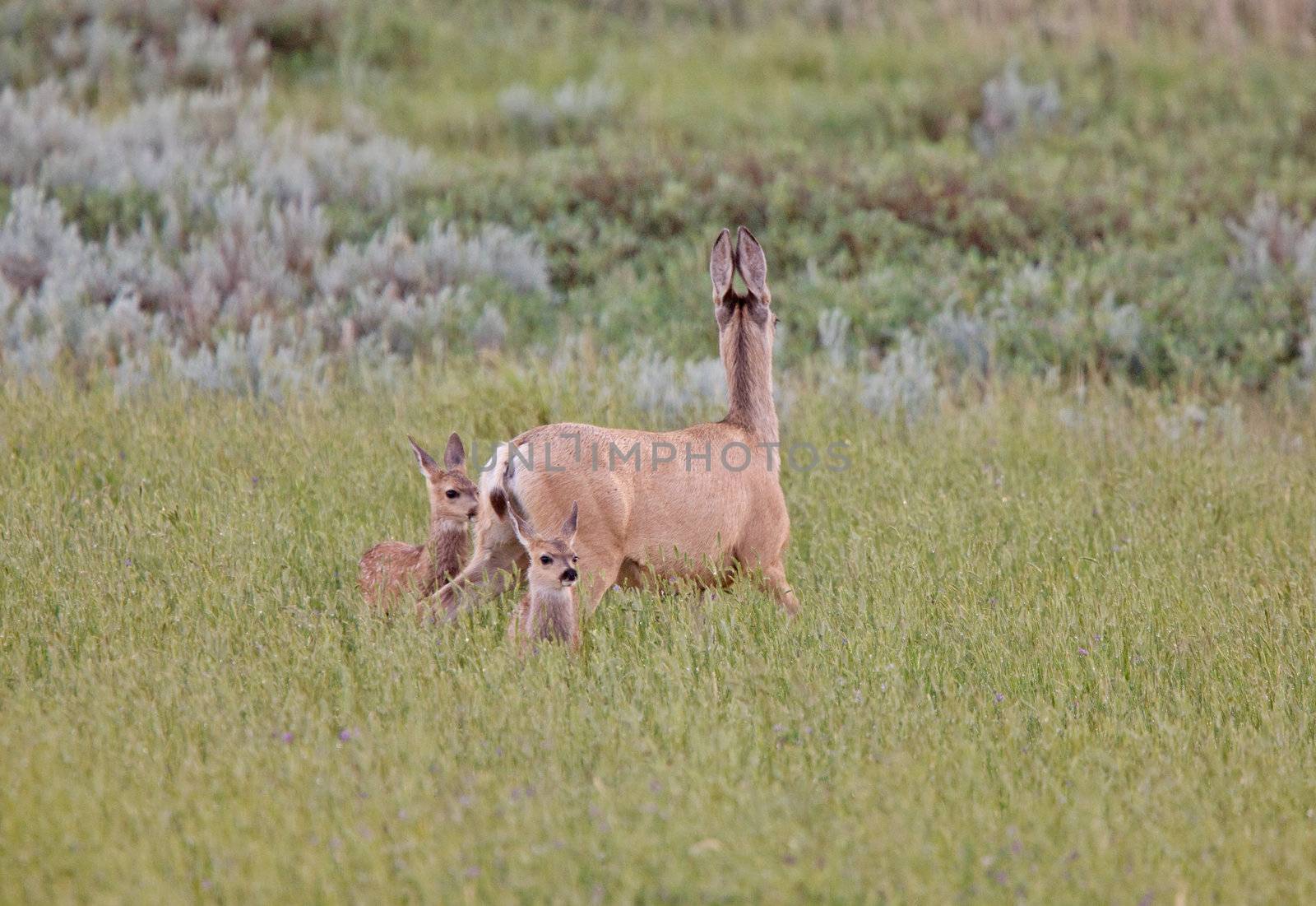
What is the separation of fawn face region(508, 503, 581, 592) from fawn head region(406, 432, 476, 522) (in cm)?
88

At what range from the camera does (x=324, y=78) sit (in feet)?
55.7

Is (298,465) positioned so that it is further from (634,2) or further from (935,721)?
(634,2)

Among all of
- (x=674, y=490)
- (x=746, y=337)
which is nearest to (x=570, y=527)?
(x=674, y=490)

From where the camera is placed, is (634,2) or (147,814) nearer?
(147,814)

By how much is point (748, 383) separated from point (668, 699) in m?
1.64

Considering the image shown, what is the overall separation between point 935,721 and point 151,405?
5412 millimetres

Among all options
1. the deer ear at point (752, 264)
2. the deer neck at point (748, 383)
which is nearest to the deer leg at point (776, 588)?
the deer neck at point (748, 383)

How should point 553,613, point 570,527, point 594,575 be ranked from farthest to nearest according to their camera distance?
point 594,575 < point 553,613 < point 570,527

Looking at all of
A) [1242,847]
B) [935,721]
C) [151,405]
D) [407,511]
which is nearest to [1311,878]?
[1242,847]

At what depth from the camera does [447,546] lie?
21.1 feet

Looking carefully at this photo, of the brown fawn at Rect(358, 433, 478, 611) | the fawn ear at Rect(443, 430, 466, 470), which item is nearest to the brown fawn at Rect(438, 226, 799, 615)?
the brown fawn at Rect(358, 433, 478, 611)

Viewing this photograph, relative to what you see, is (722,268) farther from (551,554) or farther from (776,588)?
(551,554)

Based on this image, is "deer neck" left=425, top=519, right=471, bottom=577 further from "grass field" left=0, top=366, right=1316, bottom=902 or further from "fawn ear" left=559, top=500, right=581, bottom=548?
"fawn ear" left=559, top=500, right=581, bottom=548

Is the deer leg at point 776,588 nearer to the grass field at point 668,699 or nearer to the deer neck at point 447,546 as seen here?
the grass field at point 668,699
